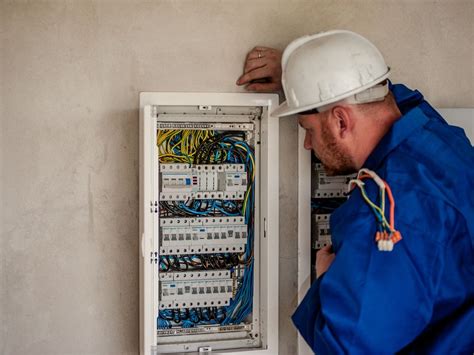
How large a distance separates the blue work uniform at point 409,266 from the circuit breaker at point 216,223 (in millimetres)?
482

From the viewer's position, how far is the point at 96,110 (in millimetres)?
1893

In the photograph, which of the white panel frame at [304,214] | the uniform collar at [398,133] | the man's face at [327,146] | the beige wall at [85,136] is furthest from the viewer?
the white panel frame at [304,214]

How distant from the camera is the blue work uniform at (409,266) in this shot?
134cm

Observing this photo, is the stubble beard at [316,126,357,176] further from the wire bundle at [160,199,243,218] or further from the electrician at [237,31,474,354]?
the wire bundle at [160,199,243,218]

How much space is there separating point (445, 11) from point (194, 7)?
0.96 metres

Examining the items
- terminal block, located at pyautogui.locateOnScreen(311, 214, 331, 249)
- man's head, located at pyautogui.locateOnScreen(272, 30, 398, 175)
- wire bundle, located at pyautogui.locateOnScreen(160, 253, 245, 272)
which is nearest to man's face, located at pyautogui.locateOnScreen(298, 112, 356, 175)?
man's head, located at pyautogui.locateOnScreen(272, 30, 398, 175)

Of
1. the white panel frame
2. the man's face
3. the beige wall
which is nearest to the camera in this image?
the man's face

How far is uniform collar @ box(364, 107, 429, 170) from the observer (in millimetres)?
1497

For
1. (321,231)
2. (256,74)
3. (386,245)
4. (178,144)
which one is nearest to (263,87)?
(256,74)

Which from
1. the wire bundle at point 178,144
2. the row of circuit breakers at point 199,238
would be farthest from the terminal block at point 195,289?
the wire bundle at point 178,144

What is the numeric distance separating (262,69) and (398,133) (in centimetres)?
61

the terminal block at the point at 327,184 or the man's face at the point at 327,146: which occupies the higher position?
the man's face at the point at 327,146

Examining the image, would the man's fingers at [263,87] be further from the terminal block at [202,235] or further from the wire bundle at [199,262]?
the wire bundle at [199,262]

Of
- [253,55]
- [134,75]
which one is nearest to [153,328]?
[134,75]
